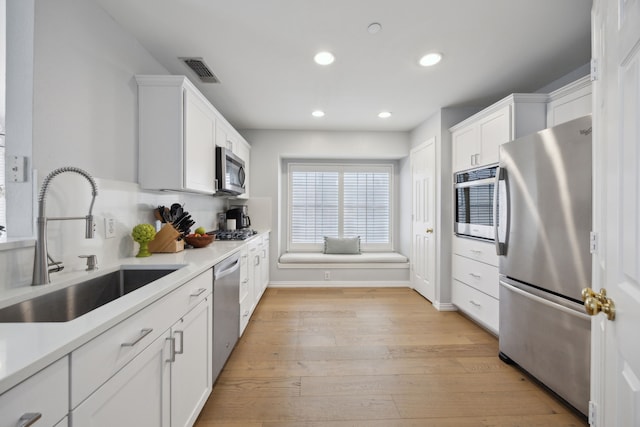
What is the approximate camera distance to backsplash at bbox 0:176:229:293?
1.15m

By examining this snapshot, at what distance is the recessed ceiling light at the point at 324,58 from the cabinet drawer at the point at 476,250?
215cm

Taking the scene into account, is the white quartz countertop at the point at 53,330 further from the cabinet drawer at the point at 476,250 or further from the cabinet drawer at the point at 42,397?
the cabinet drawer at the point at 476,250

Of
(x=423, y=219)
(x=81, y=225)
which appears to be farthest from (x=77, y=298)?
(x=423, y=219)

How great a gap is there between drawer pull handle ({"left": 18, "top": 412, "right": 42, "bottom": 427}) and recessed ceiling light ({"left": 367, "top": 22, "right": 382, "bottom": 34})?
7.44ft

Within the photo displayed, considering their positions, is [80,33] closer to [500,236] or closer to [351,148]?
[500,236]

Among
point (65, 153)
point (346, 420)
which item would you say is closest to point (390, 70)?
point (65, 153)

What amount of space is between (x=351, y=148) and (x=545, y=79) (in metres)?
2.36

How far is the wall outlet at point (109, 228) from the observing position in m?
1.67

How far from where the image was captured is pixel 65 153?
1412 millimetres

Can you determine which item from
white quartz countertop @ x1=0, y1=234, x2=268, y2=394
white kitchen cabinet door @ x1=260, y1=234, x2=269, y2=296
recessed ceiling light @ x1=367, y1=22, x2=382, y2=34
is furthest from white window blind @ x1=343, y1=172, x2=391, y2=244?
white quartz countertop @ x1=0, y1=234, x2=268, y2=394

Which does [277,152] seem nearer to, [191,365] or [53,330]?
[191,365]

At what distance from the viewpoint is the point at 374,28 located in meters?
1.85

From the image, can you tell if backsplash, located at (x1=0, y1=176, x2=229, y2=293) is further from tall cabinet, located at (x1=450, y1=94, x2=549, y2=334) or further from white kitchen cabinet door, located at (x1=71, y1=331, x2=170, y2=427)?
tall cabinet, located at (x1=450, y1=94, x2=549, y2=334)

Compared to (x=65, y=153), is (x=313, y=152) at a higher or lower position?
higher
